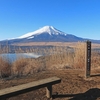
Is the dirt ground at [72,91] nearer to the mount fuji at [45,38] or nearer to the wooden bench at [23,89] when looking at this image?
the wooden bench at [23,89]

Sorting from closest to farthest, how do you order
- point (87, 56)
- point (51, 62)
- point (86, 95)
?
point (86, 95)
point (87, 56)
point (51, 62)

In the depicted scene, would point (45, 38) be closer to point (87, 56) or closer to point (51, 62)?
point (51, 62)

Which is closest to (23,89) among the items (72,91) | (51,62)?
(72,91)

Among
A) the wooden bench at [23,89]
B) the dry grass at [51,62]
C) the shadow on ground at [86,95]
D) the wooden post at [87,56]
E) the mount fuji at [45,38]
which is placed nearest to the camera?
the wooden bench at [23,89]

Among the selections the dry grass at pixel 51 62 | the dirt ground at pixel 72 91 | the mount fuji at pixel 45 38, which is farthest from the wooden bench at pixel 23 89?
the mount fuji at pixel 45 38

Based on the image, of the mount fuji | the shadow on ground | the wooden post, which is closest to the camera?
the shadow on ground

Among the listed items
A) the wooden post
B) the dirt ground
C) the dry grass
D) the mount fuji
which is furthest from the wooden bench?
the mount fuji

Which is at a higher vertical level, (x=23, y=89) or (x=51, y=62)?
(x=23, y=89)

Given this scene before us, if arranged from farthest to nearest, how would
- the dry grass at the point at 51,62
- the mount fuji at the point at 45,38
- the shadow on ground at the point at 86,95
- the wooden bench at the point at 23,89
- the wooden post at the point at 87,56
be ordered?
the mount fuji at the point at 45,38
the dry grass at the point at 51,62
the wooden post at the point at 87,56
the shadow on ground at the point at 86,95
the wooden bench at the point at 23,89

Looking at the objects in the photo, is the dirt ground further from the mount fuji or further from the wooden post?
the mount fuji

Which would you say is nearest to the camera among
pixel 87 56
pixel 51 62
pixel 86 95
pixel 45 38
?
pixel 86 95

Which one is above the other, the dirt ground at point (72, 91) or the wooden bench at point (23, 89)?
the wooden bench at point (23, 89)

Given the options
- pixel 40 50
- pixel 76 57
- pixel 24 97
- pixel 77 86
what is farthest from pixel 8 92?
pixel 40 50

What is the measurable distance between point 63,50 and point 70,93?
21.6ft
